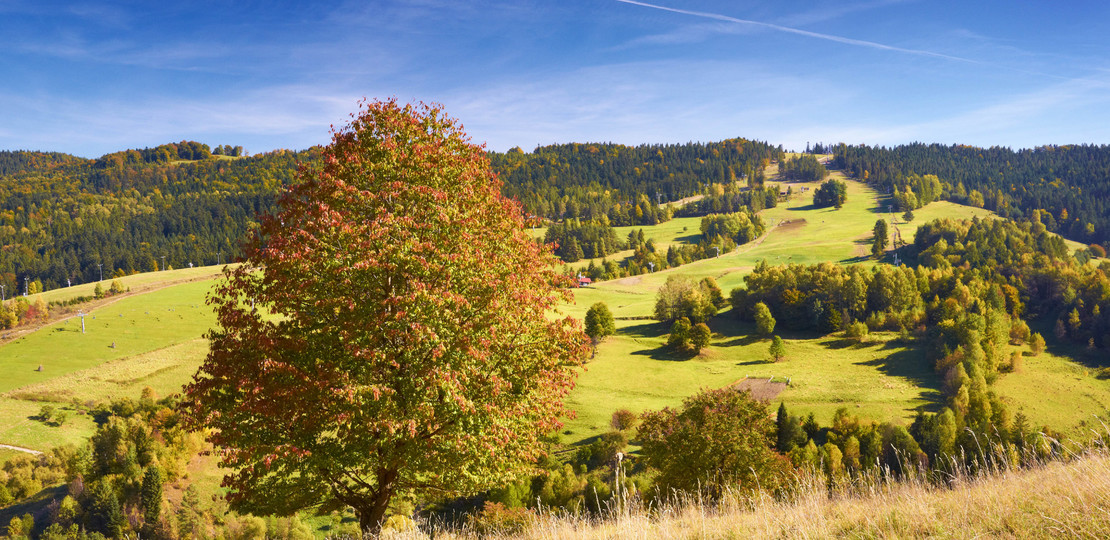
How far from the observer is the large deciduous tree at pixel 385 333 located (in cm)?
1216

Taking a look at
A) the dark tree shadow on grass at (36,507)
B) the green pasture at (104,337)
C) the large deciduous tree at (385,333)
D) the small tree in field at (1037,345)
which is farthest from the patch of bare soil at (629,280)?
the large deciduous tree at (385,333)

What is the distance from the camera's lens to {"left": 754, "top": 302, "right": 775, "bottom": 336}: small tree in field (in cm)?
9744

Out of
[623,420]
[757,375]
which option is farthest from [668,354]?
[623,420]

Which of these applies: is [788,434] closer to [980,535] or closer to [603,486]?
[603,486]

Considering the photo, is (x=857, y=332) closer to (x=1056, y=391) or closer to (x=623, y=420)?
(x=1056, y=391)

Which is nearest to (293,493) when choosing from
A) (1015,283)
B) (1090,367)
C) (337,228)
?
(337,228)

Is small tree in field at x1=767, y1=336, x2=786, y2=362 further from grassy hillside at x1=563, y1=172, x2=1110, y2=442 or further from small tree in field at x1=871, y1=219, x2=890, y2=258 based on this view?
small tree in field at x1=871, y1=219, x2=890, y2=258

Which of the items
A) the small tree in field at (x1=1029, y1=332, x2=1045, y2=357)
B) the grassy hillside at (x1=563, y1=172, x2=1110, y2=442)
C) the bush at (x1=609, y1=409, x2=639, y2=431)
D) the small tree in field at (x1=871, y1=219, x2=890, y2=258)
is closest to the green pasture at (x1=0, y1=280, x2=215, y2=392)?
the grassy hillside at (x1=563, y1=172, x2=1110, y2=442)

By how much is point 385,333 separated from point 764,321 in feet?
309

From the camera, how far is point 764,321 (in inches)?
3836

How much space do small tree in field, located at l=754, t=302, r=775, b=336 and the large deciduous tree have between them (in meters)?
90.3

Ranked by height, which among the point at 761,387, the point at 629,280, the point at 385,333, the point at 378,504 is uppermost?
the point at 385,333

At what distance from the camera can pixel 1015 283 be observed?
115438 mm

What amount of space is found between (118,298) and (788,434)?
6267 inches
